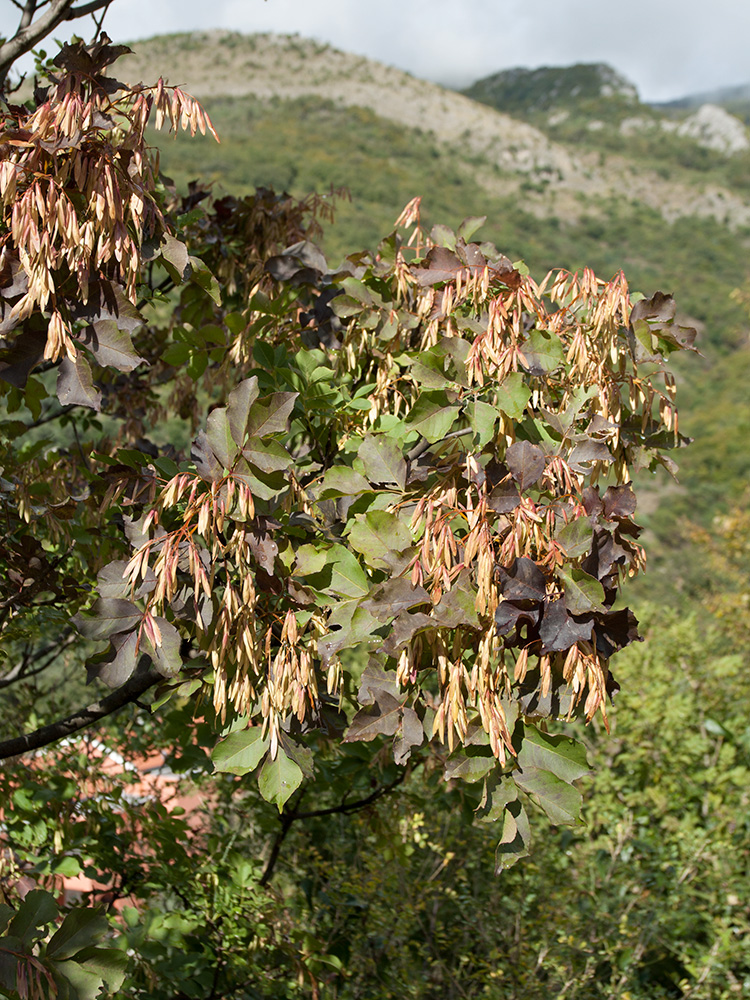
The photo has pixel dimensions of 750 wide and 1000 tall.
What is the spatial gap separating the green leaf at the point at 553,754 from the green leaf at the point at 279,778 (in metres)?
0.39

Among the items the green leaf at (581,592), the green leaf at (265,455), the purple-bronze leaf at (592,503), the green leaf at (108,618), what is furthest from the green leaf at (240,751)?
the purple-bronze leaf at (592,503)

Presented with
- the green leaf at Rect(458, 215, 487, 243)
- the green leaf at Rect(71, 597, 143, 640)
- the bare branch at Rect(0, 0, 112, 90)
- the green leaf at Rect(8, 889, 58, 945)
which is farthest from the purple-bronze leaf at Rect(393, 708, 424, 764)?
the bare branch at Rect(0, 0, 112, 90)

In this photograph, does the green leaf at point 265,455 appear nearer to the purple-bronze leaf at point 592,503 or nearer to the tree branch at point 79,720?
the purple-bronze leaf at point 592,503

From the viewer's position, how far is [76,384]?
129 cm

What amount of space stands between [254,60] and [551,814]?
9093cm

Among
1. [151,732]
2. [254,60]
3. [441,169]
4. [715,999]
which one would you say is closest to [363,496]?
[151,732]

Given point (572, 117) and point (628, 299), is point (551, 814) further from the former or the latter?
point (572, 117)

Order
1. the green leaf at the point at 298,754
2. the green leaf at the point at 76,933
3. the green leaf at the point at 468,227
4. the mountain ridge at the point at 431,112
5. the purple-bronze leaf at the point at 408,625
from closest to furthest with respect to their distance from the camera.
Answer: the purple-bronze leaf at the point at 408,625, the green leaf at the point at 76,933, the green leaf at the point at 298,754, the green leaf at the point at 468,227, the mountain ridge at the point at 431,112

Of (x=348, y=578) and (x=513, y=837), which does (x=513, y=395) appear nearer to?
(x=348, y=578)

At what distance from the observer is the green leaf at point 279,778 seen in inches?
52.2

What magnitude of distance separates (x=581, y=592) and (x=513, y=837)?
0.44m

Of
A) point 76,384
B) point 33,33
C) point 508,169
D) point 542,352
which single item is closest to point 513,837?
point 542,352

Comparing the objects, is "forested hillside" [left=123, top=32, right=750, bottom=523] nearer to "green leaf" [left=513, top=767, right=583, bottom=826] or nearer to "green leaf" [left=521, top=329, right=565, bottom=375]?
"green leaf" [left=521, top=329, right=565, bottom=375]

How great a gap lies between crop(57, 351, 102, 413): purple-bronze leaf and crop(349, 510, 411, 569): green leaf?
486 millimetres
